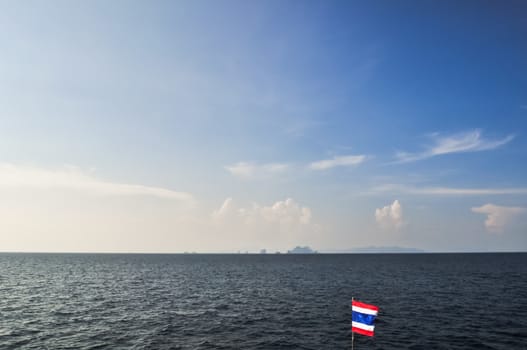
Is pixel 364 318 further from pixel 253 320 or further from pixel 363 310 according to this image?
pixel 253 320

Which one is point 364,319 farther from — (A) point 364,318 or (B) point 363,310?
(B) point 363,310

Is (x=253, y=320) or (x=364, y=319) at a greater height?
(x=364, y=319)

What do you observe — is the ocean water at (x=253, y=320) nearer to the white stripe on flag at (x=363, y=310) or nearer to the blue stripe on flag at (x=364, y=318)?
the blue stripe on flag at (x=364, y=318)

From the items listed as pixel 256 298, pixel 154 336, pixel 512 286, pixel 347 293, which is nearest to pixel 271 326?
pixel 154 336

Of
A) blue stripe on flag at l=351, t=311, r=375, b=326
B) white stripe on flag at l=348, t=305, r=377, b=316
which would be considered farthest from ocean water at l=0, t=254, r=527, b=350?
white stripe on flag at l=348, t=305, r=377, b=316

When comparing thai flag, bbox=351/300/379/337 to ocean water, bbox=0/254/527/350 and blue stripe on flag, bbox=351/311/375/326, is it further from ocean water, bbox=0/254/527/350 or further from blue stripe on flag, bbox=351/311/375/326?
ocean water, bbox=0/254/527/350

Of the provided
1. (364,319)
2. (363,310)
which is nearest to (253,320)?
(364,319)

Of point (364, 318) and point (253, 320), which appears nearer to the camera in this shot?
point (364, 318)

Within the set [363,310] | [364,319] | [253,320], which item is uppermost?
[363,310]

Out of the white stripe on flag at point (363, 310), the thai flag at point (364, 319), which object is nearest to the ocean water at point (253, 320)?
the thai flag at point (364, 319)

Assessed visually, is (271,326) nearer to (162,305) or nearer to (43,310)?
(162,305)

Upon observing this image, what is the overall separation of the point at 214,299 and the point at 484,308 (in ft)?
141

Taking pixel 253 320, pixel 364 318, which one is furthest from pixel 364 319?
pixel 253 320

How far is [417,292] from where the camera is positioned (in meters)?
62.2
